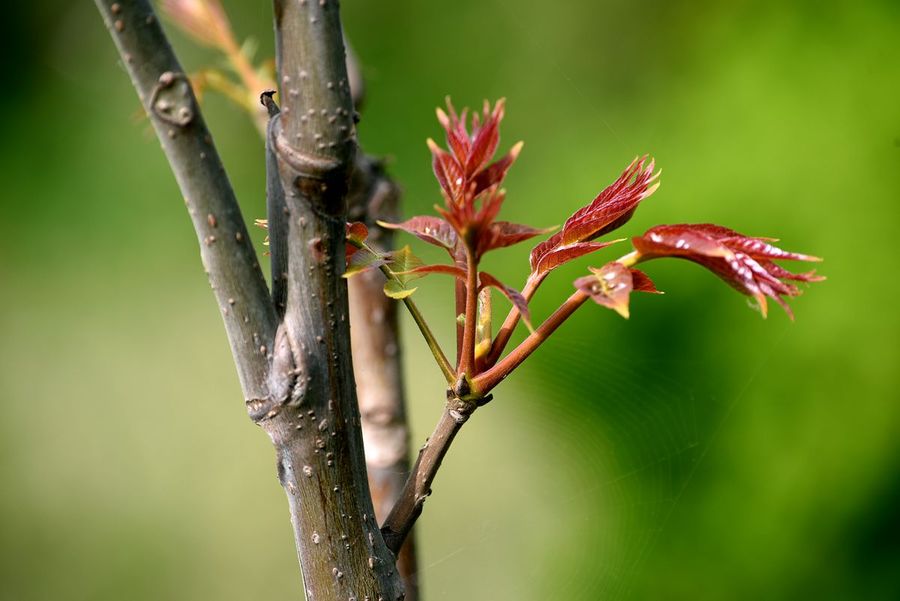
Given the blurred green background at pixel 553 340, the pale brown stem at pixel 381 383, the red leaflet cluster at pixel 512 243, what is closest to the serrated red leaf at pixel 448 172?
the red leaflet cluster at pixel 512 243

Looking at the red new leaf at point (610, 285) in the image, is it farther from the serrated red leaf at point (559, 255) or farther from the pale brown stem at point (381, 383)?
the pale brown stem at point (381, 383)

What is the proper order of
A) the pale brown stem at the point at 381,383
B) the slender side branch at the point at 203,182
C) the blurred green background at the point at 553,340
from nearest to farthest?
1. the slender side branch at the point at 203,182
2. the pale brown stem at the point at 381,383
3. the blurred green background at the point at 553,340

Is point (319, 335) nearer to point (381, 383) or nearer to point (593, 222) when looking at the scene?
point (593, 222)

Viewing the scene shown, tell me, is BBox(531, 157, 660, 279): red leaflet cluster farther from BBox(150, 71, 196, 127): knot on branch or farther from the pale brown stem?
the pale brown stem

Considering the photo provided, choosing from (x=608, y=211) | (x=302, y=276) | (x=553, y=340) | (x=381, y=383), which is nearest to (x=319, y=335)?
(x=302, y=276)

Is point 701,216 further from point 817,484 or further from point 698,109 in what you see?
point 817,484

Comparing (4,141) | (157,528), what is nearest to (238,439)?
(157,528)

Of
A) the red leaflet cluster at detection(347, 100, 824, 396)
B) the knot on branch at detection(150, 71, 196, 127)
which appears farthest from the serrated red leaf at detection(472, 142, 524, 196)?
the knot on branch at detection(150, 71, 196, 127)
